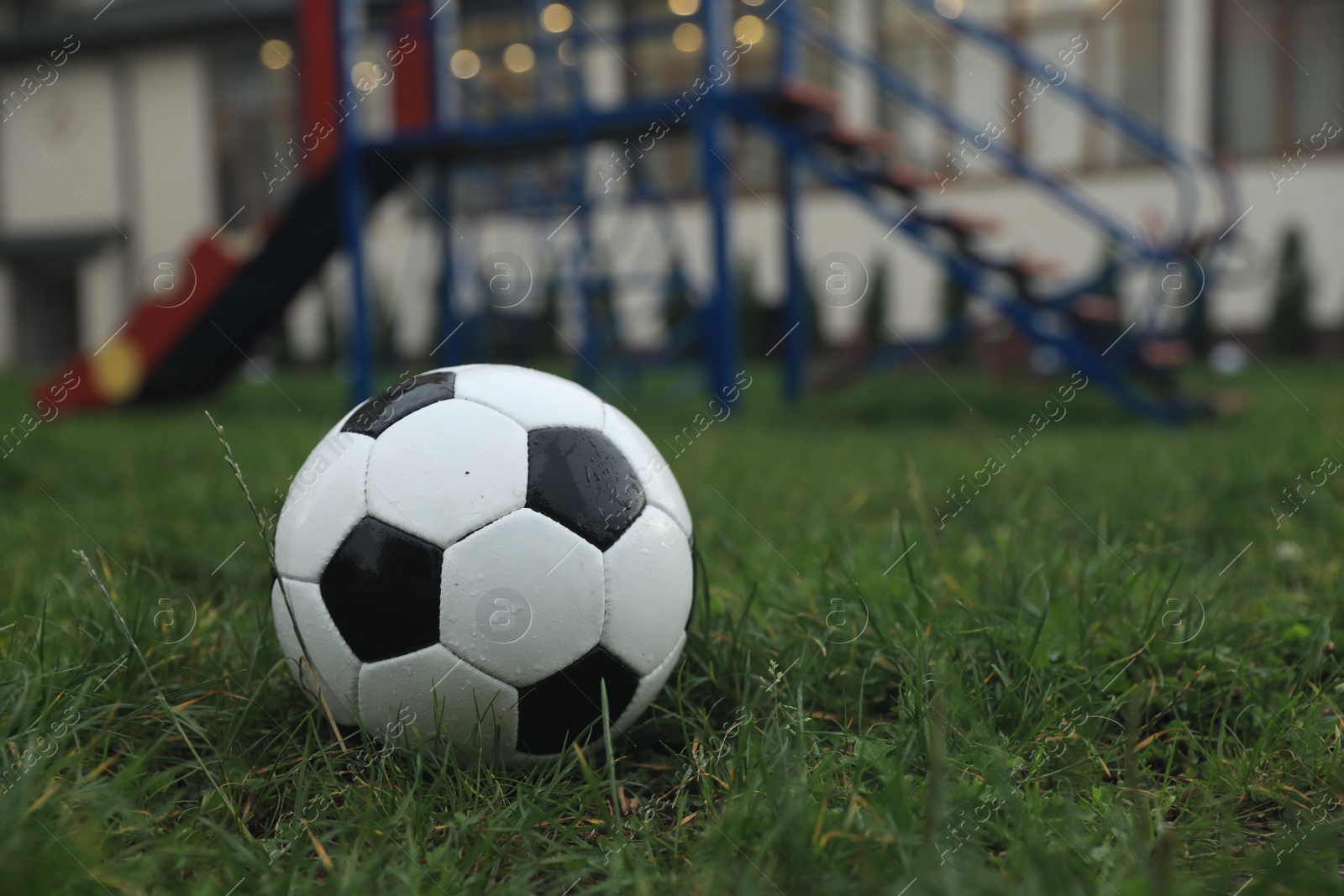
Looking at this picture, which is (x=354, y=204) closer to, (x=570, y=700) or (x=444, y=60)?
(x=444, y=60)

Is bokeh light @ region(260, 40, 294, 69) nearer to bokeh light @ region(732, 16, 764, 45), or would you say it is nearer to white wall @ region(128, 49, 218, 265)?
white wall @ region(128, 49, 218, 265)

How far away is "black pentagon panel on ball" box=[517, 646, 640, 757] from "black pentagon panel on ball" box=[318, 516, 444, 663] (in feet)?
0.57

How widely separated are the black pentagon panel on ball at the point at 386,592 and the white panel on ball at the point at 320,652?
24mm

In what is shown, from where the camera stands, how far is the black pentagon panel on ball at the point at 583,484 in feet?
4.82

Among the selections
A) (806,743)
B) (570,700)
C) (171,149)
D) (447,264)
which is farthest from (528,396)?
(171,149)

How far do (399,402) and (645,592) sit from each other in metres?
0.48

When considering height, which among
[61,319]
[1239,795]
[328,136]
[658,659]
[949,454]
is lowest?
[61,319]

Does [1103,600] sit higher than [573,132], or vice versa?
[573,132]

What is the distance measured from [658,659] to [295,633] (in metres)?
0.53

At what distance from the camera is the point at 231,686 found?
1.65m

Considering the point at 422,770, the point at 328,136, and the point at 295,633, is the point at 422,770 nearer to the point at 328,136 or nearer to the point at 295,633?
the point at 295,633

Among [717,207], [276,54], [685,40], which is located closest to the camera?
[717,207]

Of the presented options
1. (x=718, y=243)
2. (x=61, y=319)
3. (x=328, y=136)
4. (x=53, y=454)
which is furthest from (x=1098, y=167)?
(x=61, y=319)

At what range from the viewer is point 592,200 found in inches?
290
